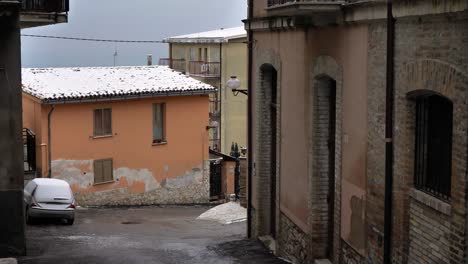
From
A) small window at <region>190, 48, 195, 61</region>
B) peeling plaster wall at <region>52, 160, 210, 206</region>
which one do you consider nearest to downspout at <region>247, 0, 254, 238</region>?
peeling plaster wall at <region>52, 160, 210, 206</region>

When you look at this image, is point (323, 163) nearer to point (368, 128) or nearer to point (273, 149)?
point (368, 128)

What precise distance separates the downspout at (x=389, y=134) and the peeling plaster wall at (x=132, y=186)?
21727mm

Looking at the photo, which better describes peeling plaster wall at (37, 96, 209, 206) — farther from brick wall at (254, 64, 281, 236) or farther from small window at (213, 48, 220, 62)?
small window at (213, 48, 220, 62)

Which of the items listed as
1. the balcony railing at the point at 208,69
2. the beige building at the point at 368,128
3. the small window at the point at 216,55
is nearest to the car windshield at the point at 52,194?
the beige building at the point at 368,128

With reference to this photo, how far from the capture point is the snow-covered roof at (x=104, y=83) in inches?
1189

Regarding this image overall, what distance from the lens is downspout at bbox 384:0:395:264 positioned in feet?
31.8

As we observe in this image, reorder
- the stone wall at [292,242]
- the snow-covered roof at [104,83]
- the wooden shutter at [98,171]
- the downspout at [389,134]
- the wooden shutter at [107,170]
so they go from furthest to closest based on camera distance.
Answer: the wooden shutter at [107,170]
the wooden shutter at [98,171]
the snow-covered roof at [104,83]
the stone wall at [292,242]
the downspout at [389,134]

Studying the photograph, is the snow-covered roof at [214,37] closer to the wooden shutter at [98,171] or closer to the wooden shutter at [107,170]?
the wooden shutter at [107,170]

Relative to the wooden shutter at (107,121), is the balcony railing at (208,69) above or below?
above

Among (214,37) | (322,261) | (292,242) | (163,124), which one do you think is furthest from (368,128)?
(214,37)

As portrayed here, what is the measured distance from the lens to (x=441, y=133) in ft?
29.4

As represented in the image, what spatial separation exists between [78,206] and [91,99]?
4.08 meters

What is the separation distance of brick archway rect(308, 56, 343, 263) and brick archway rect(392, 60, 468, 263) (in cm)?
227

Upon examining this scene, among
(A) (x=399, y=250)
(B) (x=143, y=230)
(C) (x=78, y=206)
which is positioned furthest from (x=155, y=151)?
A: (A) (x=399, y=250)
